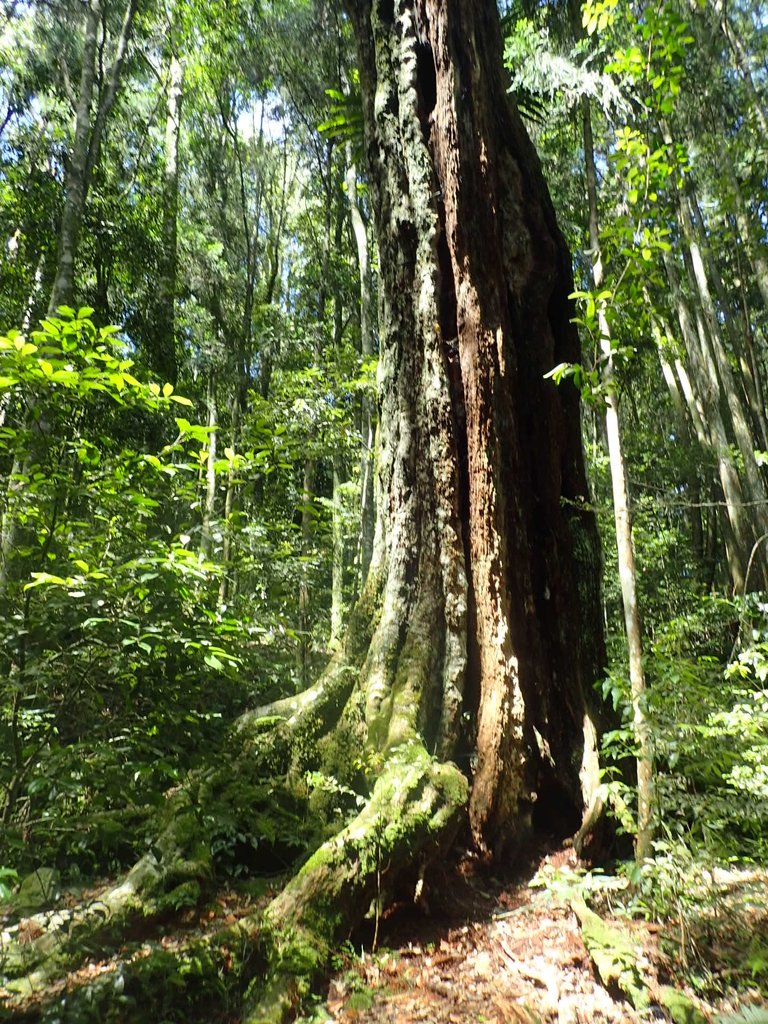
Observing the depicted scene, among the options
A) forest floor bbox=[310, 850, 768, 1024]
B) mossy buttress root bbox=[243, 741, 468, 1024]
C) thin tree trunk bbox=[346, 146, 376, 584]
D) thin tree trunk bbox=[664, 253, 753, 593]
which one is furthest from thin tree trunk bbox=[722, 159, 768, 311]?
forest floor bbox=[310, 850, 768, 1024]

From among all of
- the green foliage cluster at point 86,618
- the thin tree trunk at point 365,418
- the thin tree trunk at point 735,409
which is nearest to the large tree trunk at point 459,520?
the green foliage cluster at point 86,618

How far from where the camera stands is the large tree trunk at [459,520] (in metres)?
4.04

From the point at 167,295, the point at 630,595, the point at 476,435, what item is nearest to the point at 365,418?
the point at 167,295

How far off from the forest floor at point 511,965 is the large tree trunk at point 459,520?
0.34m

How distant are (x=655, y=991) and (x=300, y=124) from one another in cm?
1592

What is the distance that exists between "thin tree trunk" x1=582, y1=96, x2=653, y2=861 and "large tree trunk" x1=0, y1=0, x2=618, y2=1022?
38 cm

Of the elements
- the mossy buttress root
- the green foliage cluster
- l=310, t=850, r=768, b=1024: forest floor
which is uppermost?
the green foliage cluster

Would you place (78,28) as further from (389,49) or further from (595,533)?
(595,533)

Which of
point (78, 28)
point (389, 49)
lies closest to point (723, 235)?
point (389, 49)

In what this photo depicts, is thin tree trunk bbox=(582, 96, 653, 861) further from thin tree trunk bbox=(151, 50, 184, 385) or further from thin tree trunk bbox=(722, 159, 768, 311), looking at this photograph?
thin tree trunk bbox=(151, 50, 184, 385)

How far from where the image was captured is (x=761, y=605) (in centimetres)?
357

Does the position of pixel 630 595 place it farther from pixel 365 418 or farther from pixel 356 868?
pixel 365 418

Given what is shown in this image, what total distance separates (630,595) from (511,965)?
7.00 feet

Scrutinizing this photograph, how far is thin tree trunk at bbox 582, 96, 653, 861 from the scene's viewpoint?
11.7ft
